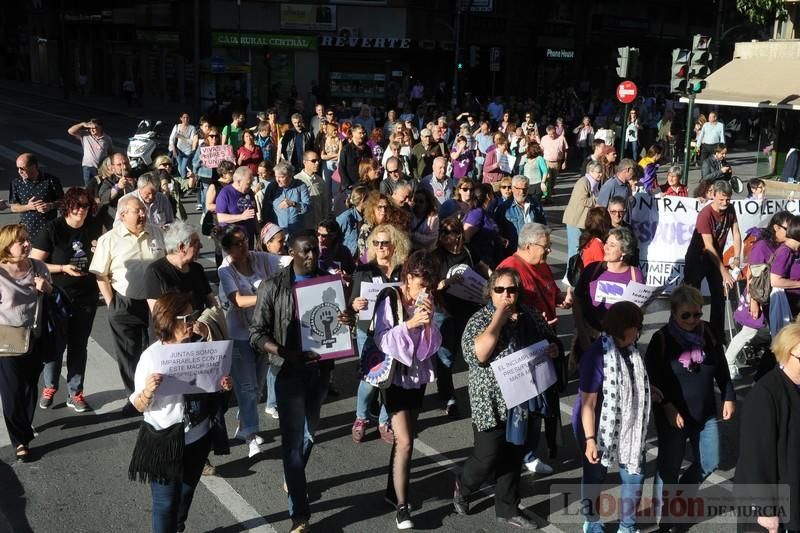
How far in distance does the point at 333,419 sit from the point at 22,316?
2518 millimetres

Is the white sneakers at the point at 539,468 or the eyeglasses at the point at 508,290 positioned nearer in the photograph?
the eyeglasses at the point at 508,290

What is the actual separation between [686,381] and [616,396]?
0.53 m

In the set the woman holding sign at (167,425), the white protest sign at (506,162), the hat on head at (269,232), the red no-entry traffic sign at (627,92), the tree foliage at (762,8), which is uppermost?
the tree foliage at (762,8)

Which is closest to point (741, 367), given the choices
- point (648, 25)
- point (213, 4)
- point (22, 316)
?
point (22, 316)

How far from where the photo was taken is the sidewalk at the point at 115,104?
1563 inches

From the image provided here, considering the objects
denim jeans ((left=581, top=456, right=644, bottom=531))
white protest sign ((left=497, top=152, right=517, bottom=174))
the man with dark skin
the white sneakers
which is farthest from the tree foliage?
the man with dark skin

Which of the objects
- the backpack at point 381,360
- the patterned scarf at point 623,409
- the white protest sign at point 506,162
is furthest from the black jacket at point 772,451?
the white protest sign at point 506,162


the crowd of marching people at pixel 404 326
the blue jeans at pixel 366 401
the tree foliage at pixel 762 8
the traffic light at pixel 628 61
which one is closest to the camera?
the crowd of marching people at pixel 404 326

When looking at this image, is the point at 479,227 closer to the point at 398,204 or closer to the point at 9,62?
the point at 398,204

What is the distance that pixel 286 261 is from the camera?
6883 mm

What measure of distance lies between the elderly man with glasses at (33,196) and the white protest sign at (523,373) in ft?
17.5

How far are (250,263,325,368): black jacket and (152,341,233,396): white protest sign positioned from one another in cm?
46

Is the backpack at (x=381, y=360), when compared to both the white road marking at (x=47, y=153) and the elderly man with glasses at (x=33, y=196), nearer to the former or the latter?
the elderly man with glasses at (x=33, y=196)

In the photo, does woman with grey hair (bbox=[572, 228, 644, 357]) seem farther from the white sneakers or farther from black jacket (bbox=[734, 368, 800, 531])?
black jacket (bbox=[734, 368, 800, 531])
